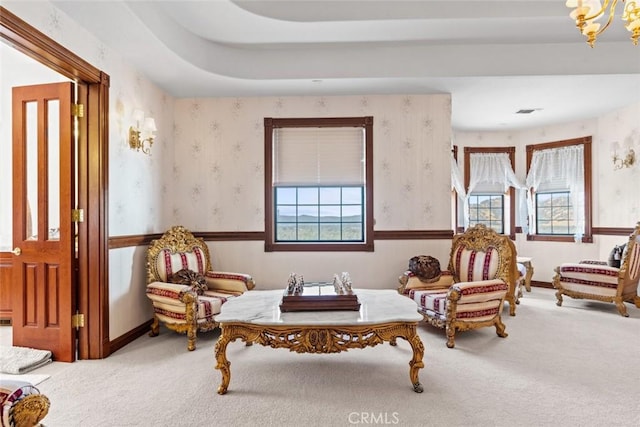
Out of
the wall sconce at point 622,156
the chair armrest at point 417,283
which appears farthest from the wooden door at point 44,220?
the wall sconce at point 622,156

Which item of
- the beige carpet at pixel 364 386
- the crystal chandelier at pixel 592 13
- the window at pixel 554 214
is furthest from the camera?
the window at pixel 554 214

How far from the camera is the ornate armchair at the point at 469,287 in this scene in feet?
11.3

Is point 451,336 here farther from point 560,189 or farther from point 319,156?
point 560,189

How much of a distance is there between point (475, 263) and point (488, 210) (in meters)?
3.34

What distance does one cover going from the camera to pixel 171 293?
3.53 metres

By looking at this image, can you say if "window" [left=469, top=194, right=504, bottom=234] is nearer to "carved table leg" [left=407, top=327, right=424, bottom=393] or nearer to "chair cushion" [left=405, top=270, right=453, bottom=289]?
"chair cushion" [left=405, top=270, right=453, bottom=289]

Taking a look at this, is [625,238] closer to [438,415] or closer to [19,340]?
[438,415]

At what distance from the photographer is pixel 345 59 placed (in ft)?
13.6

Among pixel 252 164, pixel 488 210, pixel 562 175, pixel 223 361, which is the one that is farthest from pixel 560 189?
pixel 223 361

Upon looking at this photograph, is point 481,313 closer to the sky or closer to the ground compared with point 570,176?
closer to the ground

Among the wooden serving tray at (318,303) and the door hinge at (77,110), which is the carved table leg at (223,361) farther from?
the door hinge at (77,110)

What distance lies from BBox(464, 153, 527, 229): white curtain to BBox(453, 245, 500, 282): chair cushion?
9.35 ft

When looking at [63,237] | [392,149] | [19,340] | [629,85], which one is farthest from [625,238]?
[19,340]

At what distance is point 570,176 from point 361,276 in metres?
4.33
